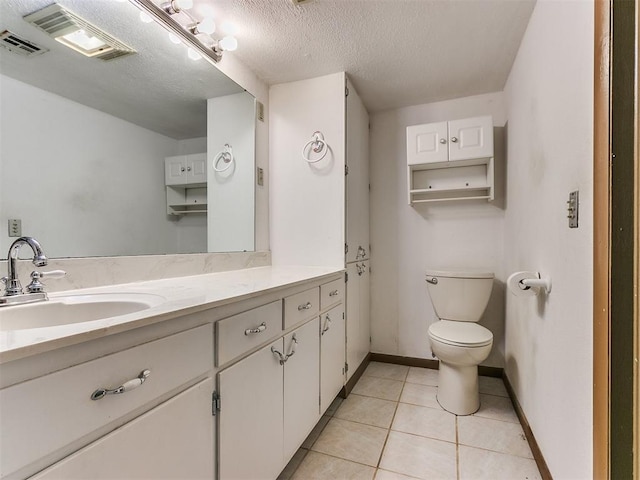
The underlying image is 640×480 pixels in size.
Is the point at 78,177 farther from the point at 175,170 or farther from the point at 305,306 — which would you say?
the point at 305,306

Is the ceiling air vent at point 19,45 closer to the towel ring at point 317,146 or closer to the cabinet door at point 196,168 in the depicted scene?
the cabinet door at point 196,168

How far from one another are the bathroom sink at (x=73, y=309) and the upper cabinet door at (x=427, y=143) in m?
1.99

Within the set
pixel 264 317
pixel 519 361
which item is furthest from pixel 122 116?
pixel 519 361

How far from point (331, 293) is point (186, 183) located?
0.98 m

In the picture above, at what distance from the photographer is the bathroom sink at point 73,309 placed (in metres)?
0.80

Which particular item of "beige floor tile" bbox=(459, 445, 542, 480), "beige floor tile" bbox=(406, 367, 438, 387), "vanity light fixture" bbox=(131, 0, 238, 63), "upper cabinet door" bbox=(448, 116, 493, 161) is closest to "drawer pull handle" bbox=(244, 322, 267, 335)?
"beige floor tile" bbox=(459, 445, 542, 480)

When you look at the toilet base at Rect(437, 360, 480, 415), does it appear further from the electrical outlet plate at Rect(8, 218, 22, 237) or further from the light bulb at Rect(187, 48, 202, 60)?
the light bulb at Rect(187, 48, 202, 60)

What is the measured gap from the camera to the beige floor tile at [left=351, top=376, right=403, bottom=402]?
2.02 m

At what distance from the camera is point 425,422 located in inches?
67.7

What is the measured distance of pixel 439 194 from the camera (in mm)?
2420

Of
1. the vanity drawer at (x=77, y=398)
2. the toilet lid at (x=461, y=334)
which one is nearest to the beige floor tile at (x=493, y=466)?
the toilet lid at (x=461, y=334)

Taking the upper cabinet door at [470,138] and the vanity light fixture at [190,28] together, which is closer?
the vanity light fixture at [190,28]

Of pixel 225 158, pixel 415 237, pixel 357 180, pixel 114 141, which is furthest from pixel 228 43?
pixel 415 237

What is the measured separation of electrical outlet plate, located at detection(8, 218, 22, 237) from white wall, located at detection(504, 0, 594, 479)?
1.72m
